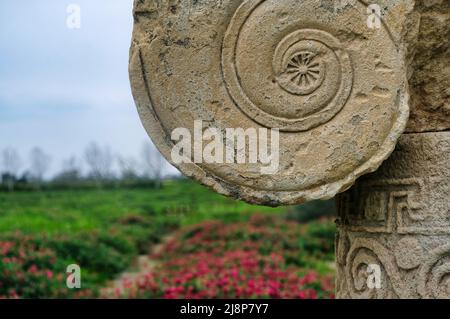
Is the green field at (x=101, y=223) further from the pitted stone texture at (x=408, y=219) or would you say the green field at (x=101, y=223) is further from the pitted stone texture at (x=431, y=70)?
the pitted stone texture at (x=431, y=70)

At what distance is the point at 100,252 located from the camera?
803 cm

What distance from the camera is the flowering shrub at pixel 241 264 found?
532 centimetres

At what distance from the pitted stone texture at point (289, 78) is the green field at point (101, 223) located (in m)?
3.87

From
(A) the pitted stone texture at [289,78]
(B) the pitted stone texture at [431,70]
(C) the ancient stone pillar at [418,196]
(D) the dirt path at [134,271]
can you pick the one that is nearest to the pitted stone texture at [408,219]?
(C) the ancient stone pillar at [418,196]

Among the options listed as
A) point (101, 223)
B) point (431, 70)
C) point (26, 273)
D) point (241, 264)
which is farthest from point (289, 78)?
point (101, 223)

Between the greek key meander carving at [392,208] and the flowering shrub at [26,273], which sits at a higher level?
the greek key meander carving at [392,208]

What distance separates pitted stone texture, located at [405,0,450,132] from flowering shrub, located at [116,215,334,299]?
9.08 feet

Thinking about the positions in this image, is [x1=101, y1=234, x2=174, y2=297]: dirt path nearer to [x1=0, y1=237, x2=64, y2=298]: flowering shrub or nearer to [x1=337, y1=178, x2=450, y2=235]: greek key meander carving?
[x1=0, y1=237, x2=64, y2=298]: flowering shrub

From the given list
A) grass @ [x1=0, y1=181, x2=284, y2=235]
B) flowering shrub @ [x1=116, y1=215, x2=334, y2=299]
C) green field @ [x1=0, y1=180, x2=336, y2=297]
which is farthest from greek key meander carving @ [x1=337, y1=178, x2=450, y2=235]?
grass @ [x1=0, y1=181, x2=284, y2=235]

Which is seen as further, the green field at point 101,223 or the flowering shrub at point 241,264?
the green field at point 101,223

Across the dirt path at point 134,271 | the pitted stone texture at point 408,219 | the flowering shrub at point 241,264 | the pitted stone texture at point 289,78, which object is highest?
the pitted stone texture at point 289,78

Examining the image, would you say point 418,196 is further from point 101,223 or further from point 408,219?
point 101,223

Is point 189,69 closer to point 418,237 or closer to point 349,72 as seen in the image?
point 349,72

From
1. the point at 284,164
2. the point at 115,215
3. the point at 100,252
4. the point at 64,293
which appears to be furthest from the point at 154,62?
the point at 115,215
